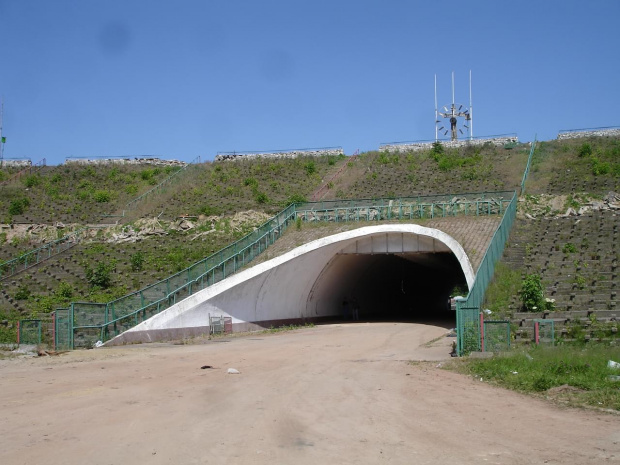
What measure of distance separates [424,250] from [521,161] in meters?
23.3

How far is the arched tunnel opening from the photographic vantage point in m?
34.6

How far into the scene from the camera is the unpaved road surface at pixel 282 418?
8055mm

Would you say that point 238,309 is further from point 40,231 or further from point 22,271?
point 40,231

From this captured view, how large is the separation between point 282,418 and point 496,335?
8.54 m

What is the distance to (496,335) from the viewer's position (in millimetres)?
16875

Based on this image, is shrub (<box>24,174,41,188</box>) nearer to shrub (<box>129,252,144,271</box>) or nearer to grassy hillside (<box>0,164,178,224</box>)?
grassy hillside (<box>0,164,178,224</box>)

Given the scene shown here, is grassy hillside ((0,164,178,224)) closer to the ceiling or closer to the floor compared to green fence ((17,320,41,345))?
closer to the ceiling

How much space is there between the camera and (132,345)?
23828mm

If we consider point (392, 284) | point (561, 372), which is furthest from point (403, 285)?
point (561, 372)

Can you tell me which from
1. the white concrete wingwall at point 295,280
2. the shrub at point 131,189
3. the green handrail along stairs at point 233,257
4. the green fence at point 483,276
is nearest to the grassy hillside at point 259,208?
the shrub at point 131,189

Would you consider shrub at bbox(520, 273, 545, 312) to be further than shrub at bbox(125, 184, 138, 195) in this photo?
No

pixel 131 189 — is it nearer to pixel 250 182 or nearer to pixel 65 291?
pixel 250 182

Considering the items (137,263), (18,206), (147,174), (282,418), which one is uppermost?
(147,174)

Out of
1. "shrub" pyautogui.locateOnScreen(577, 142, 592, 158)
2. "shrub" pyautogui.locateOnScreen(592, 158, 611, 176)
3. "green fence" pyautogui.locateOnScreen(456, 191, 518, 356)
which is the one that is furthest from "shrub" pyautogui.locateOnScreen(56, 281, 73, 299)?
"shrub" pyautogui.locateOnScreen(577, 142, 592, 158)
